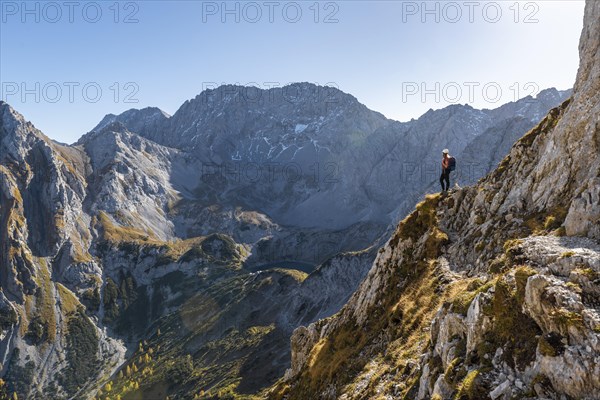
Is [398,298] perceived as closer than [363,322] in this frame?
Yes

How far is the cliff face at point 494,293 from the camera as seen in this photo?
12.1 meters

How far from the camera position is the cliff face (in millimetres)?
12078

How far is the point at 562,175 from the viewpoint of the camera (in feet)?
82.5

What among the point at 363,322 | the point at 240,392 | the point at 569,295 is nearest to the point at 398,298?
the point at 363,322

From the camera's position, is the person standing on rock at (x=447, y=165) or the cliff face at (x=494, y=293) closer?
the cliff face at (x=494, y=293)

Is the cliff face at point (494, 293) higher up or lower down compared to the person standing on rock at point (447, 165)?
lower down

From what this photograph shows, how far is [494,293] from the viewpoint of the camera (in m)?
15.1

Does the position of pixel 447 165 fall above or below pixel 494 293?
above

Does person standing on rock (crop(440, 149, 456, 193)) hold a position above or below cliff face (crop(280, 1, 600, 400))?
above

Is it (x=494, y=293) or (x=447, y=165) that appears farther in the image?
(x=447, y=165)

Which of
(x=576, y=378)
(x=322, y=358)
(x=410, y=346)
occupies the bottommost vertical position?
(x=322, y=358)

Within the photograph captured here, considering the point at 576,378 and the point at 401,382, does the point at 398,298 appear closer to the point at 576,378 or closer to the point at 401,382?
the point at 401,382

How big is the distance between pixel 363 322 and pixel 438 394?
18.9 metres

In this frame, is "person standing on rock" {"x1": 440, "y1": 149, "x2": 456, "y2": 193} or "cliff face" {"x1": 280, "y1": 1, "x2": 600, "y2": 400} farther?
"person standing on rock" {"x1": 440, "y1": 149, "x2": 456, "y2": 193}
